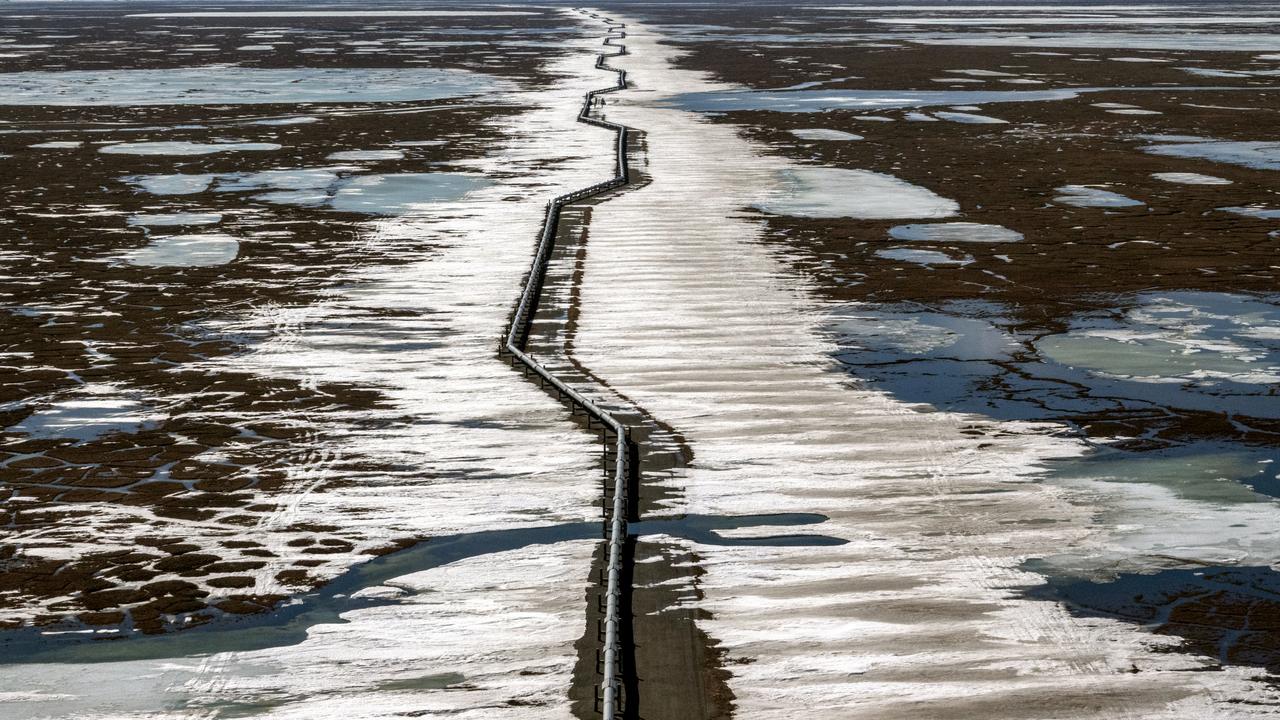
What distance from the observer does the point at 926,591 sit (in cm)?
841

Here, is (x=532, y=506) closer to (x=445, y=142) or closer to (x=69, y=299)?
(x=69, y=299)

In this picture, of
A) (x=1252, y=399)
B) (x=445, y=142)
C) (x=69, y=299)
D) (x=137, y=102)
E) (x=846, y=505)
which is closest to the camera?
(x=846, y=505)

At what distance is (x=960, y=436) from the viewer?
11.3 metres

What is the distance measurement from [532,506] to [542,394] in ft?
8.65

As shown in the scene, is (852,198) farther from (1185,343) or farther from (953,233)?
(1185,343)

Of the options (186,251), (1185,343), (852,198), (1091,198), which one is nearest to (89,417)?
Answer: (186,251)

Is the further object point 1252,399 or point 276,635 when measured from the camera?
point 1252,399

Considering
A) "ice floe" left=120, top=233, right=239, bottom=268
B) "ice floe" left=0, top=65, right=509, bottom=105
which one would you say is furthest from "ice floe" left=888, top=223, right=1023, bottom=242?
"ice floe" left=0, top=65, right=509, bottom=105

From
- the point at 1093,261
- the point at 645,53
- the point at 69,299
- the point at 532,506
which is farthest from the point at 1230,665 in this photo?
the point at 645,53

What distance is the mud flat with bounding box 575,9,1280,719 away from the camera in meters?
7.62

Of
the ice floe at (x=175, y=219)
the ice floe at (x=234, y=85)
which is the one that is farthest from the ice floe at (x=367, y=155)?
the ice floe at (x=234, y=85)

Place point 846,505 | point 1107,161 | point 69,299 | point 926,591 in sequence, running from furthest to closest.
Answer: point 1107,161 → point 69,299 → point 846,505 → point 926,591

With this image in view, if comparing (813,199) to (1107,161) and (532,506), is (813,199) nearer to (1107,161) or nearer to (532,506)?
(1107,161)

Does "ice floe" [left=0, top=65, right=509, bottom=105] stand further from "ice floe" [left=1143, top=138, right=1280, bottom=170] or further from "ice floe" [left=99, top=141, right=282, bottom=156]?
"ice floe" [left=1143, top=138, right=1280, bottom=170]
